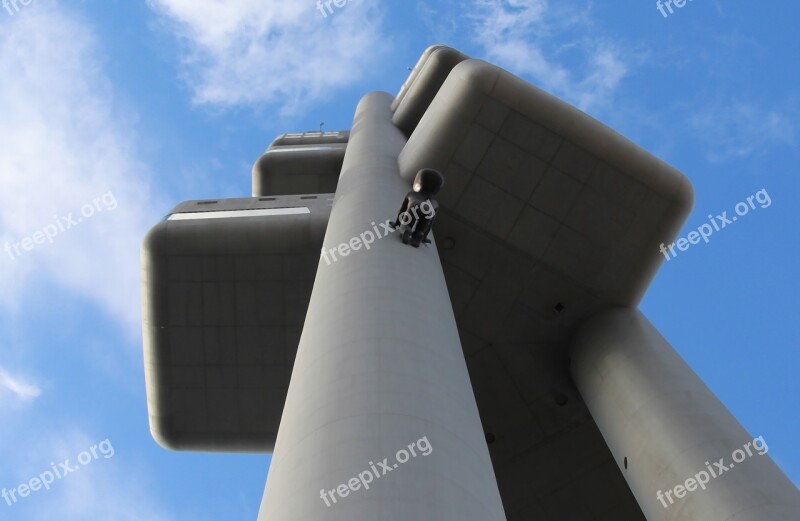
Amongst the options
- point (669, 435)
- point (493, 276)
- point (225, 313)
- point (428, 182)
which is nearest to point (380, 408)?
point (428, 182)

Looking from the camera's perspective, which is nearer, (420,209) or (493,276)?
(420,209)

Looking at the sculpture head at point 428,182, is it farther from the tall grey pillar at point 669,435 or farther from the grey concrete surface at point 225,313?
the grey concrete surface at point 225,313

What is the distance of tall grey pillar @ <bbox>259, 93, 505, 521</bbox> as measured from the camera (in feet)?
20.8

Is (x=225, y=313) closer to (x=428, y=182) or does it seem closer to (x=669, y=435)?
(x=428, y=182)

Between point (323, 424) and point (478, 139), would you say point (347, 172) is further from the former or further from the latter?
point (323, 424)

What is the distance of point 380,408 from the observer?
7.53 m

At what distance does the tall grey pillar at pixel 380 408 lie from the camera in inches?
249

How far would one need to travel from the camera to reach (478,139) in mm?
16500

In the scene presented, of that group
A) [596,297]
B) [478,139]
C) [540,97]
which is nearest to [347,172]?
[478,139]

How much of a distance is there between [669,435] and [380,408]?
8.33m

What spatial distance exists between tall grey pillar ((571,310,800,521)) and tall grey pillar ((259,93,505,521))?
552 cm

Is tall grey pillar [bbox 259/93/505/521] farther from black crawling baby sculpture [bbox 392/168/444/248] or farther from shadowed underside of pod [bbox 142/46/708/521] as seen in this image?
shadowed underside of pod [bbox 142/46/708/521]


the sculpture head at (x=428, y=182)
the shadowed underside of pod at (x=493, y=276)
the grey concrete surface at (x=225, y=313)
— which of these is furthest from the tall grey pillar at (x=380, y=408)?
the grey concrete surface at (x=225, y=313)

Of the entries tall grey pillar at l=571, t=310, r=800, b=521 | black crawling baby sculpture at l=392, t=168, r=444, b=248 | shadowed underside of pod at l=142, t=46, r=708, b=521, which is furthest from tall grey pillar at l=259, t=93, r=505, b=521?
tall grey pillar at l=571, t=310, r=800, b=521
